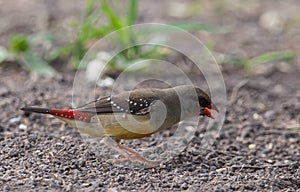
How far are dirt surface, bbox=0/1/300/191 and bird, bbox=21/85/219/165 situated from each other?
0.26 m

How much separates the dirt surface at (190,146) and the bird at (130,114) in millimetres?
265

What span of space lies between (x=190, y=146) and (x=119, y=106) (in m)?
1.08

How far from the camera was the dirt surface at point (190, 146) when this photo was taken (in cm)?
542

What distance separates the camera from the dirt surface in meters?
5.42

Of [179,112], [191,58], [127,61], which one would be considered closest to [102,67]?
[127,61]

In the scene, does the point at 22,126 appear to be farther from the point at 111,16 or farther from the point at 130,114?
the point at 111,16

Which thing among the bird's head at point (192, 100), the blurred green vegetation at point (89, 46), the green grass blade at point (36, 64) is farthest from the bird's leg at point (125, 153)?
the green grass blade at point (36, 64)

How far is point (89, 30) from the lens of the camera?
827cm

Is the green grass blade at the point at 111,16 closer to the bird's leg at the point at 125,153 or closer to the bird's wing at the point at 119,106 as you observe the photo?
the bird's wing at the point at 119,106

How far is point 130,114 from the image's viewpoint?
19.5 feet

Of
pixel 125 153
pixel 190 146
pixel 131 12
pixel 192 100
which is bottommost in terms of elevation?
pixel 125 153

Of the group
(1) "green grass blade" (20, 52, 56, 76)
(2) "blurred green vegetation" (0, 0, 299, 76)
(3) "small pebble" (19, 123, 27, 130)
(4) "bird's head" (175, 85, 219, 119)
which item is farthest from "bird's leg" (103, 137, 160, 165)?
(1) "green grass blade" (20, 52, 56, 76)

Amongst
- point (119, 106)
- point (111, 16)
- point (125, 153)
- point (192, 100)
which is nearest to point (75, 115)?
point (119, 106)

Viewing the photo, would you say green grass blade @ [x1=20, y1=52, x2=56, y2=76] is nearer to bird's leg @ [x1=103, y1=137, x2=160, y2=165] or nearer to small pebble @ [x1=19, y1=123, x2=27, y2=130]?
small pebble @ [x1=19, y1=123, x2=27, y2=130]
